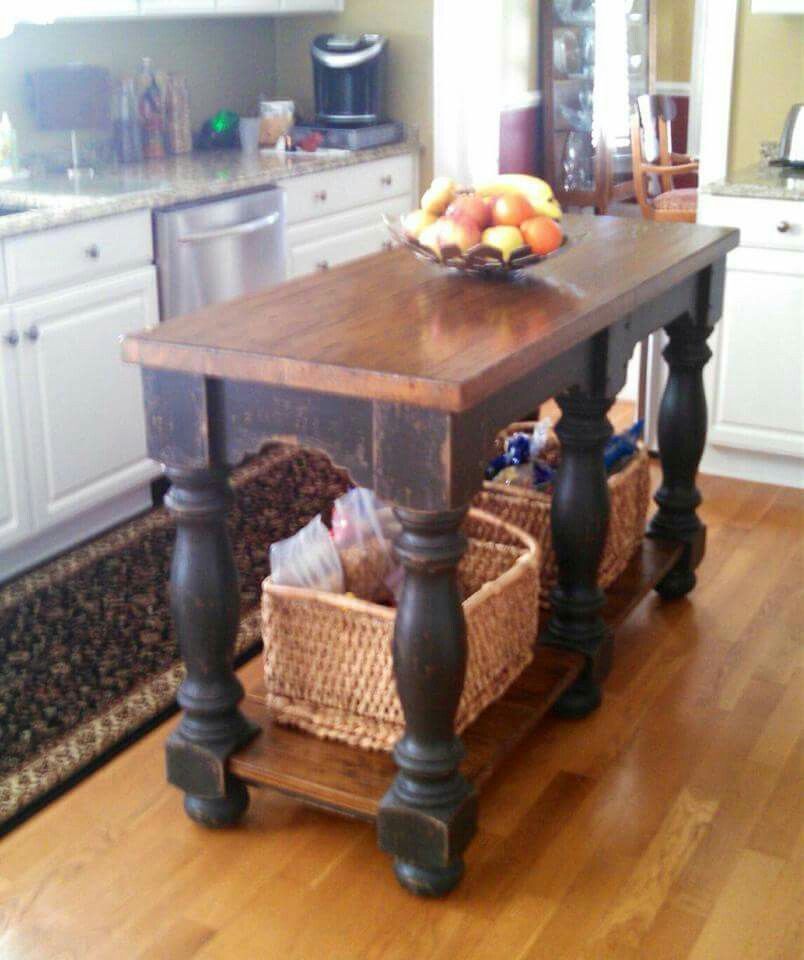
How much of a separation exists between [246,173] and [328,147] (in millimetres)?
→ 634

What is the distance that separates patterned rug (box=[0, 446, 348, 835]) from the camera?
2.34 meters

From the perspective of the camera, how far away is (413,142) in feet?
14.9

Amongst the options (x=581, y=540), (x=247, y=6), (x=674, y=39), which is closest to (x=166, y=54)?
(x=247, y=6)

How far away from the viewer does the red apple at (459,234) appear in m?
2.12

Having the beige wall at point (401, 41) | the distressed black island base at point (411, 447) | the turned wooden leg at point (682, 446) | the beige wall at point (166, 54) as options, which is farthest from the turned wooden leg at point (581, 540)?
the beige wall at point (401, 41)

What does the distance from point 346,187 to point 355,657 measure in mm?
2481

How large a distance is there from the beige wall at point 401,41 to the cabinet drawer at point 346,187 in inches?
5.8

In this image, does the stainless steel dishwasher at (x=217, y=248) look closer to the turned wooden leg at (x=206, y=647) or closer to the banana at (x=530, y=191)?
the banana at (x=530, y=191)

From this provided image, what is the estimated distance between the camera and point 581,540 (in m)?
2.36

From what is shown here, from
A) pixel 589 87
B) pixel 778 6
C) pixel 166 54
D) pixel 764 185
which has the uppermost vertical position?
pixel 778 6

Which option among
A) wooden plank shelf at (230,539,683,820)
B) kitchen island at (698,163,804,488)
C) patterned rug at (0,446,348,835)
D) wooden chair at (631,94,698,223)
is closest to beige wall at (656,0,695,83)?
wooden chair at (631,94,698,223)

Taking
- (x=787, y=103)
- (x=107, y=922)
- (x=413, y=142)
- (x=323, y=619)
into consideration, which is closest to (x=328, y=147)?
(x=413, y=142)

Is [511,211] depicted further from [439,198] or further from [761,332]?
[761,332]

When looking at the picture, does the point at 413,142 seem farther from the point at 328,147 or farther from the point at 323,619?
the point at 323,619
